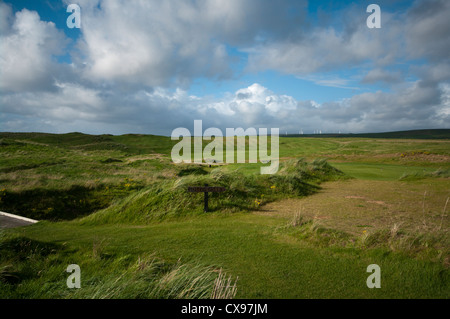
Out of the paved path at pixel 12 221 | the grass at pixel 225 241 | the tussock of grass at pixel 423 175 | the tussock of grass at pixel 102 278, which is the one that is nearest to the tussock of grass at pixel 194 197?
the grass at pixel 225 241

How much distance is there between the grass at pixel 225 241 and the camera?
4.59 m

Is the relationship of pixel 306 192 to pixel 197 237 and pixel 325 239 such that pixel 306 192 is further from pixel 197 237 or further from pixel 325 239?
pixel 197 237

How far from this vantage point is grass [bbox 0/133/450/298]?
4.59 meters

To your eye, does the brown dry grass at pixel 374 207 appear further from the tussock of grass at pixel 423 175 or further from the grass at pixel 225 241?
the tussock of grass at pixel 423 175

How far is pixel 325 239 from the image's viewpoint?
23.4 feet

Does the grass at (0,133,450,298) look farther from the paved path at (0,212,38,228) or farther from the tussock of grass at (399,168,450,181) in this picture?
the tussock of grass at (399,168,450,181)

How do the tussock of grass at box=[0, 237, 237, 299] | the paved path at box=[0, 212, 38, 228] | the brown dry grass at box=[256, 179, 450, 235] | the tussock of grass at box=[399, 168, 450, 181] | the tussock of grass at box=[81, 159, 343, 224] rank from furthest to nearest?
the tussock of grass at box=[399, 168, 450, 181] < the tussock of grass at box=[81, 159, 343, 224] < the paved path at box=[0, 212, 38, 228] < the brown dry grass at box=[256, 179, 450, 235] < the tussock of grass at box=[0, 237, 237, 299]

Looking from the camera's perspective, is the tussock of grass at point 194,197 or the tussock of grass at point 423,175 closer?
the tussock of grass at point 194,197

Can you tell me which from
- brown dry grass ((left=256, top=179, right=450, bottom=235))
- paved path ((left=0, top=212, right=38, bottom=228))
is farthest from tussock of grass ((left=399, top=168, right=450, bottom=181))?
paved path ((left=0, top=212, right=38, bottom=228))

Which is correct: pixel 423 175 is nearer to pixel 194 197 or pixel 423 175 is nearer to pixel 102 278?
pixel 194 197

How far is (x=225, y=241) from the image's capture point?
24.1 ft
